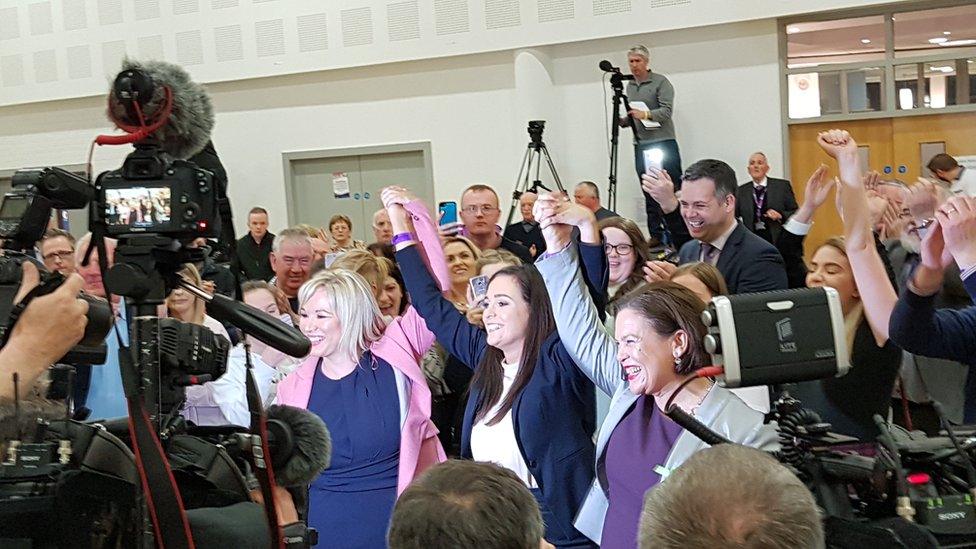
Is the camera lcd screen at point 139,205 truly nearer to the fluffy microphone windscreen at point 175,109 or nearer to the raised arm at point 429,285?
the fluffy microphone windscreen at point 175,109

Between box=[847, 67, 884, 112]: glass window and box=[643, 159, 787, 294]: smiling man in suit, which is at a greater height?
box=[847, 67, 884, 112]: glass window

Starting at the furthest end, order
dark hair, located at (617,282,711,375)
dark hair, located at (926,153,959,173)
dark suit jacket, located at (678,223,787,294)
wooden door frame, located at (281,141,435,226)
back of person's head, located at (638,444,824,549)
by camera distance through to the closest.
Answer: wooden door frame, located at (281,141,435,226) < dark hair, located at (926,153,959,173) < dark suit jacket, located at (678,223,787,294) < dark hair, located at (617,282,711,375) < back of person's head, located at (638,444,824,549)

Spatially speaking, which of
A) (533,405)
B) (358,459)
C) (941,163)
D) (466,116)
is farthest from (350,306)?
(466,116)

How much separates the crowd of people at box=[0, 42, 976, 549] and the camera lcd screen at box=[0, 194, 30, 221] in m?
0.14

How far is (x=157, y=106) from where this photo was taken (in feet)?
6.14

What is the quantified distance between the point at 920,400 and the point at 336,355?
2.16 meters

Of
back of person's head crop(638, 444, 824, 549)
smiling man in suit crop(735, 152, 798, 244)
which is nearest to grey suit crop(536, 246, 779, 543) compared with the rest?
back of person's head crop(638, 444, 824, 549)

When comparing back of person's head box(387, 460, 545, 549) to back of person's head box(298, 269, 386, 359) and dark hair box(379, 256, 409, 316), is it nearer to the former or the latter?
back of person's head box(298, 269, 386, 359)

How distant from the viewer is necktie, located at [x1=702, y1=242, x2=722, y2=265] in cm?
405

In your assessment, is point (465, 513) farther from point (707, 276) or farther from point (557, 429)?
→ point (707, 276)

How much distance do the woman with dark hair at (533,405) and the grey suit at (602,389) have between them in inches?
4.5

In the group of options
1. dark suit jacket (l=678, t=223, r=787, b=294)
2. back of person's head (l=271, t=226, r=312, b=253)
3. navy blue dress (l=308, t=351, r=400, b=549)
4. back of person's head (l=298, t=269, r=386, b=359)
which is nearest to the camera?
navy blue dress (l=308, t=351, r=400, b=549)

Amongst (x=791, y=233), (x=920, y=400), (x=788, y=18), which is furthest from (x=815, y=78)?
(x=920, y=400)

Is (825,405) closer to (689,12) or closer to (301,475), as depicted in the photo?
(301,475)
